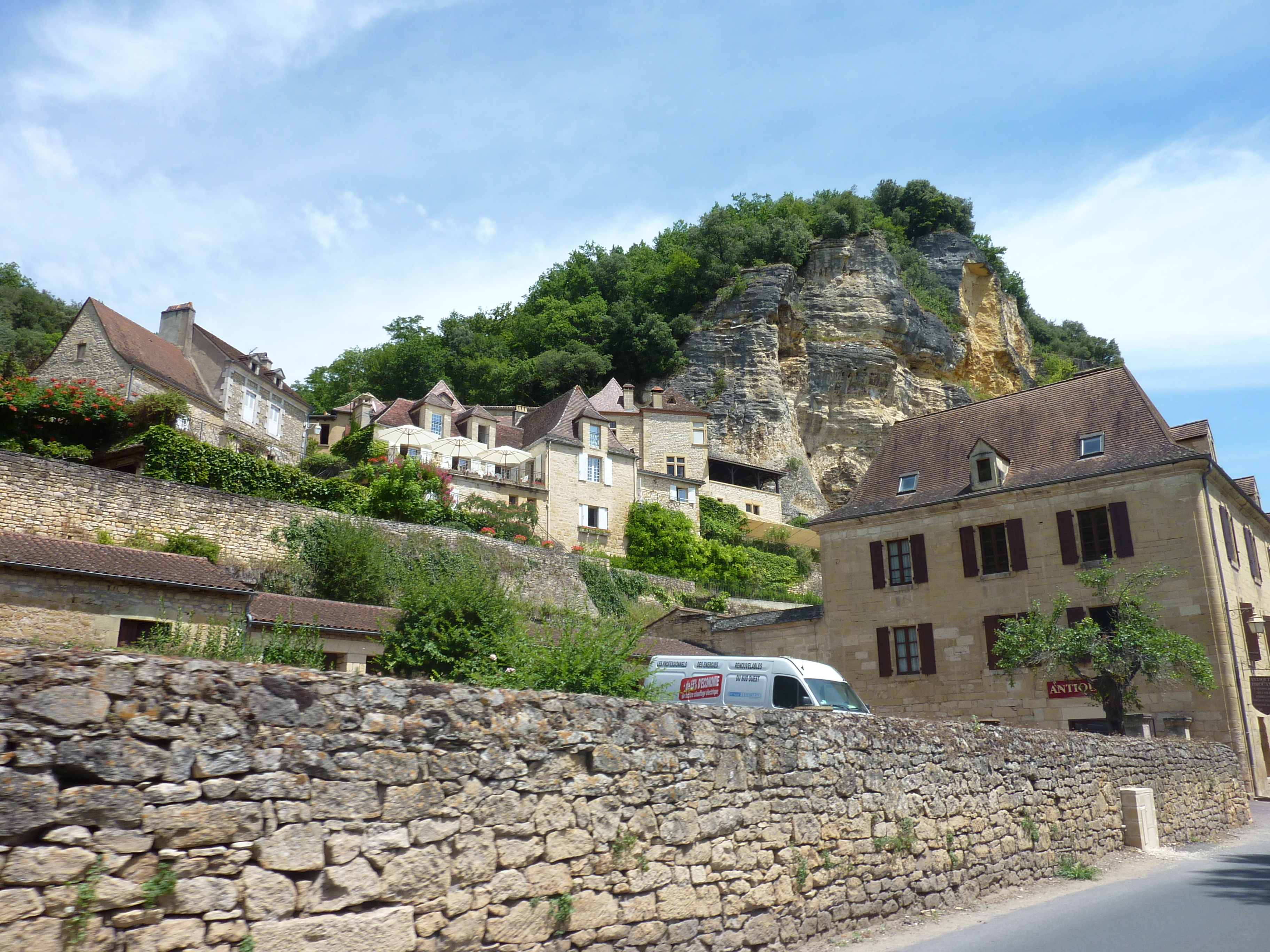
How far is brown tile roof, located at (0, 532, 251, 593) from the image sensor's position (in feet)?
56.2

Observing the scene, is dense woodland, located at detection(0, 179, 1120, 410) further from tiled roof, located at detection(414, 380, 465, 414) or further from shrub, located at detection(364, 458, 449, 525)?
shrub, located at detection(364, 458, 449, 525)

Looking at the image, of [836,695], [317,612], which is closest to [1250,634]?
[836,695]

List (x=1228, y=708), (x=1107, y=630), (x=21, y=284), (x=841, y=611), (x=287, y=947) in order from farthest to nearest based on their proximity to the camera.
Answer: (x=21, y=284)
(x=841, y=611)
(x=1107, y=630)
(x=1228, y=708)
(x=287, y=947)

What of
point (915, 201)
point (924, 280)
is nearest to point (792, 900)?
point (924, 280)

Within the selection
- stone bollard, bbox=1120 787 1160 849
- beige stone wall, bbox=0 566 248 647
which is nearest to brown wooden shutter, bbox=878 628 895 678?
stone bollard, bbox=1120 787 1160 849

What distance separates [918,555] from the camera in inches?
1043

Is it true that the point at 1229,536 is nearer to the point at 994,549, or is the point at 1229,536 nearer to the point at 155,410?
the point at 994,549

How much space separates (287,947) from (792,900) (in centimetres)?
451

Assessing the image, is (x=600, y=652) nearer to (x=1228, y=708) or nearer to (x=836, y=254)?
(x=1228, y=708)

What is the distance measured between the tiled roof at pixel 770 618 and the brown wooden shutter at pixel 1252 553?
12.0 meters

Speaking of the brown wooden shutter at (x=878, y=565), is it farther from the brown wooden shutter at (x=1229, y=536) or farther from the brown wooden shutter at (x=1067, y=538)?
the brown wooden shutter at (x=1229, y=536)

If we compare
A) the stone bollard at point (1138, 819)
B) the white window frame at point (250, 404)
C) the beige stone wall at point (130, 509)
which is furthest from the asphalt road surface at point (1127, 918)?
the white window frame at point (250, 404)

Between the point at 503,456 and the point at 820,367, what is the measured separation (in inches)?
984

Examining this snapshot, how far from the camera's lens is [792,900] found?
745 cm
